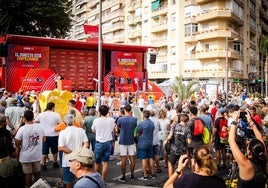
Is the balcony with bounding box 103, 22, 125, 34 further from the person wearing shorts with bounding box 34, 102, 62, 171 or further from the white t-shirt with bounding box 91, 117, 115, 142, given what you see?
the white t-shirt with bounding box 91, 117, 115, 142

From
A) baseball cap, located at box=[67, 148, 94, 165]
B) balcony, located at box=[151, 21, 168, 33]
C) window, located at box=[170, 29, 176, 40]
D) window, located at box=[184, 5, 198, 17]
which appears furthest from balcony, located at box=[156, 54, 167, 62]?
baseball cap, located at box=[67, 148, 94, 165]

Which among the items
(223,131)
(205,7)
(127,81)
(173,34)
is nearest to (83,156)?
(223,131)

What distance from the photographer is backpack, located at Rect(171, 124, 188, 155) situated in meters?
9.40

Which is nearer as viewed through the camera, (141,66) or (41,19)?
(41,19)

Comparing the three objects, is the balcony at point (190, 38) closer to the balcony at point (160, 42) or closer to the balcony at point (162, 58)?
the balcony at point (160, 42)

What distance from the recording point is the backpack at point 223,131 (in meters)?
11.5

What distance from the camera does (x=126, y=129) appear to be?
33.1ft

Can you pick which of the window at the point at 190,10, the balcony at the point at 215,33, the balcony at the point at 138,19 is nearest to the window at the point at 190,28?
the balcony at the point at 215,33

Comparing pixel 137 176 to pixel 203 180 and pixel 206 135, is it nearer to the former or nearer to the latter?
pixel 206 135

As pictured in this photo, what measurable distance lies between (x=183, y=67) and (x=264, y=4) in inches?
1145

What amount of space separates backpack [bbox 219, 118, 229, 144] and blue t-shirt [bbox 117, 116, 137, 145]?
2770 mm

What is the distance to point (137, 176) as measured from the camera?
10.8 metres

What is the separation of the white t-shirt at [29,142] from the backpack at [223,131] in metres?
5.38

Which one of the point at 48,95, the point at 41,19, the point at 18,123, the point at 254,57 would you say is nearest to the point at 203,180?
the point at 18,123
